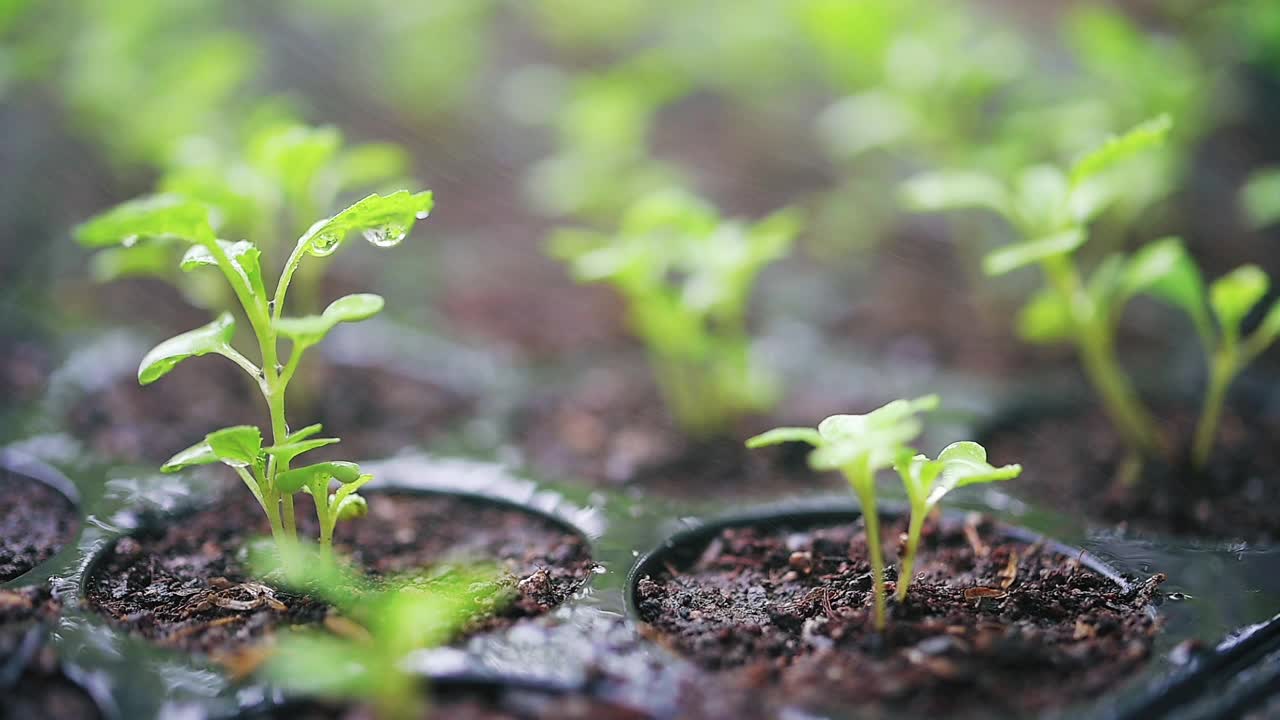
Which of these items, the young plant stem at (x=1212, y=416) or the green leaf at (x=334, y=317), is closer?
the green leaf at (x=334, y=317)

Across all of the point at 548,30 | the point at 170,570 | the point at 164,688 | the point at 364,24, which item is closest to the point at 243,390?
the point at 170,570

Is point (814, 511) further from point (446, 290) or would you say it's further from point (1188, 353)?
point (446, 290)

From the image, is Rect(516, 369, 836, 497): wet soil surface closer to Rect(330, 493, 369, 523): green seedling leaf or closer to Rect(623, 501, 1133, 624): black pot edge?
Rect(623, 501, 1133, 624): black pot edge

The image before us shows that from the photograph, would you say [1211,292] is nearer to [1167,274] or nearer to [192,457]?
[1167,274]

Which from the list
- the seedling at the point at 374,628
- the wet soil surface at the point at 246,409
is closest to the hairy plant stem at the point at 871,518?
the seedling at the point at 374,628

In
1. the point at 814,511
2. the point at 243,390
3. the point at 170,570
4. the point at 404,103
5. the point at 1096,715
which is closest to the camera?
the point at 1096,715

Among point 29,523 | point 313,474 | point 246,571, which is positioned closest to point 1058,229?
point 313,474

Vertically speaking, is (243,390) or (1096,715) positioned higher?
(243,390)

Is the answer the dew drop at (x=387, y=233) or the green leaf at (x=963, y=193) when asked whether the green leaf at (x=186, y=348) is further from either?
the green leaf at (x=963, y=193)
